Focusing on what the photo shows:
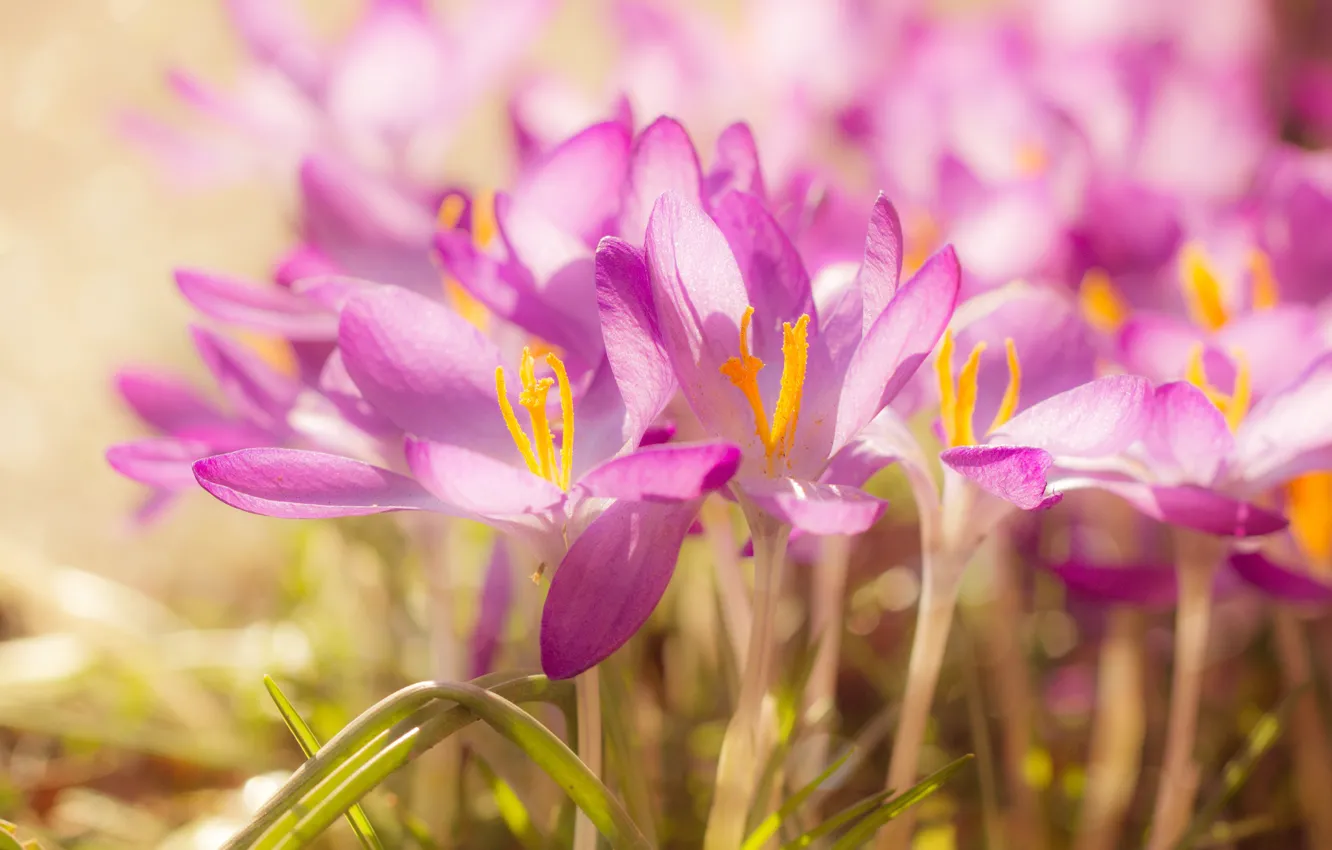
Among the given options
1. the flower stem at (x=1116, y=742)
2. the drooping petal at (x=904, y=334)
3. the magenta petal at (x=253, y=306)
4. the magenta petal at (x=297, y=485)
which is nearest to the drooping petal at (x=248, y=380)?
the magenta petal at (x=253, y=306)

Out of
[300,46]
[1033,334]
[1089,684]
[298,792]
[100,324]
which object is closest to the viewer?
[298,792]

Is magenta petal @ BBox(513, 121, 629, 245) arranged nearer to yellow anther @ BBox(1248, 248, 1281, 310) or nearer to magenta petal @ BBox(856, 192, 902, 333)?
magenta petal @ BBox(856, 192, 902, 333)

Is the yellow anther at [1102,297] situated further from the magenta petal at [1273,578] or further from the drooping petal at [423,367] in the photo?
the drooping petal at [423,367]

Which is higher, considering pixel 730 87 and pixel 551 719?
pixel 730 87

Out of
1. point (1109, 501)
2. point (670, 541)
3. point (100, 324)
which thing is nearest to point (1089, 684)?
point (1109, 501)

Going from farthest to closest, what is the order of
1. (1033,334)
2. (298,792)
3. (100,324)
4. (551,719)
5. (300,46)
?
(100,324) → (300,46) → (551,719) → (1033,334) → (298,792)

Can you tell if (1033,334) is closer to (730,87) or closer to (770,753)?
(770,753)

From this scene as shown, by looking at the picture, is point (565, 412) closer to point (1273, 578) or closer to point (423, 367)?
point (423, 367)
